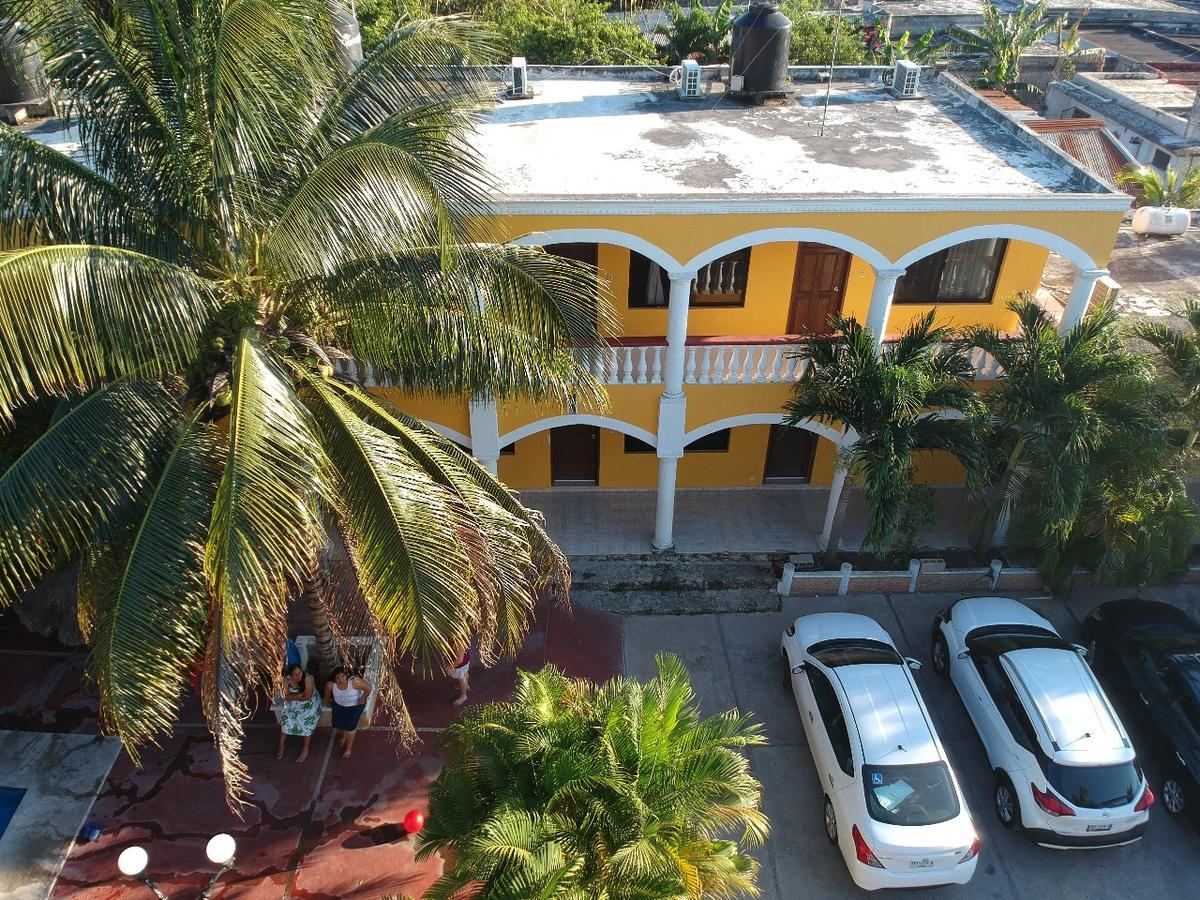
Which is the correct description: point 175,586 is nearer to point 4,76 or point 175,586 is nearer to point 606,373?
point 606,373

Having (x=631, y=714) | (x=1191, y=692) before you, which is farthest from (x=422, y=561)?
(x=1191, y=692)

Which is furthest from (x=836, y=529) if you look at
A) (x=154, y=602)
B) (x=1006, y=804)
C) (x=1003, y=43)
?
(x=1003, y=43)

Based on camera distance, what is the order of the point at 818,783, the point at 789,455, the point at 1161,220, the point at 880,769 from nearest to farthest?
the point at 880,769, the point at 818,783, the point at 789,455, the point at 1161,220

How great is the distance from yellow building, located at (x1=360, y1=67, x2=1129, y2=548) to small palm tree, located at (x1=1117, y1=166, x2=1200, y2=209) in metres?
7.97

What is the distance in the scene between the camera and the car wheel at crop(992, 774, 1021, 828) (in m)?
A: 10.5

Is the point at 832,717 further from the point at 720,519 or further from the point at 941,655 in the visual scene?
the point at 720,519

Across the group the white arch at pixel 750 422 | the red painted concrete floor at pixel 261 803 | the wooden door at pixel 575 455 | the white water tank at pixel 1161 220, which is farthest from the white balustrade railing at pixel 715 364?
the white water tank at pixel 1161 220

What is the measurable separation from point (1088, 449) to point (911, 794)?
5641mm

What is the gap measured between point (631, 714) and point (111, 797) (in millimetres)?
6914

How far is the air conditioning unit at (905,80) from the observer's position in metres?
16.9

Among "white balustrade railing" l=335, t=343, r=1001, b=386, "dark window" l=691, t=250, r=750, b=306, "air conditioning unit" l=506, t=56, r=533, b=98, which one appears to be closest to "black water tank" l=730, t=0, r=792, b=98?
"air conditioning unit" l=506, t=56, r=533, b=98

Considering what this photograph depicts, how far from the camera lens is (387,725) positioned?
11508 mm

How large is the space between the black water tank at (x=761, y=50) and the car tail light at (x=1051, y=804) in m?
12.4

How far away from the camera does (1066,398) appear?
11.7m
